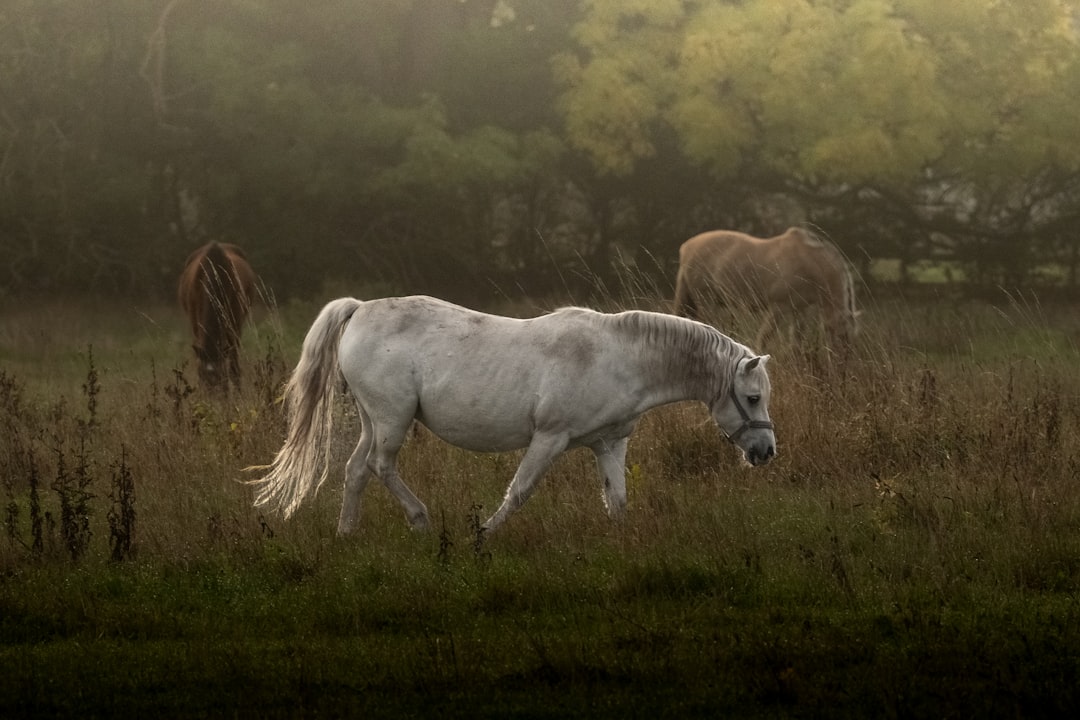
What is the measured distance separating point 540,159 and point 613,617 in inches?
744

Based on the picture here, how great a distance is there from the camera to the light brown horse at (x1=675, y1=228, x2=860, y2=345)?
16.2 m

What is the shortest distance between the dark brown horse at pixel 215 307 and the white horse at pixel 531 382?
5114 millimetres

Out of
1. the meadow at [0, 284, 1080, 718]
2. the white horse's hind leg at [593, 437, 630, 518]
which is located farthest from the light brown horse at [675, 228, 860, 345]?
the white horse's hind leg at [593, 437, 630, 518]

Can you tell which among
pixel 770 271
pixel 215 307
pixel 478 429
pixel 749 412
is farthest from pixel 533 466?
pixel 770 271

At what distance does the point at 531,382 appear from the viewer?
762 centimetres

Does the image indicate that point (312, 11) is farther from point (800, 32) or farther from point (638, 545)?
point (638, 545)

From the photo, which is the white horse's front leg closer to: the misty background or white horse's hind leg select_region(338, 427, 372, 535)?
white horse's hind leg select_region(338, 427, 372, 535)

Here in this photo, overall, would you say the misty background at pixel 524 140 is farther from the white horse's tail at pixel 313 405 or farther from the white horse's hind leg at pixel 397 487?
the white horse's hind leg at pixel 397 487

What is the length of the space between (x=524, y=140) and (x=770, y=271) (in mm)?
8470

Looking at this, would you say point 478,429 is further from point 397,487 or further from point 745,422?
point 745,422

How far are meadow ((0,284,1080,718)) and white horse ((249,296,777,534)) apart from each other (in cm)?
40

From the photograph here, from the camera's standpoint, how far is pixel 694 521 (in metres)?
7.76

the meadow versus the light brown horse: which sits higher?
the meadow

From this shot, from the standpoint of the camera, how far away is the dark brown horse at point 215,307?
A: 45.1ft
